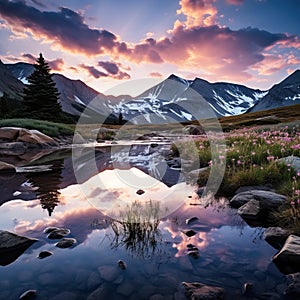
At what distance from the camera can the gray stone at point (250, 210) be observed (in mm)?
5755

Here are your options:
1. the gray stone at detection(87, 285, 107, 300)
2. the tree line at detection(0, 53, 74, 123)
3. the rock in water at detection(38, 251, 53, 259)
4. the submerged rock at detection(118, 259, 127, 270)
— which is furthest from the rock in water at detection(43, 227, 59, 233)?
the tree line at detection(0, 53, 74, 123)

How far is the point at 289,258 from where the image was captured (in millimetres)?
3801

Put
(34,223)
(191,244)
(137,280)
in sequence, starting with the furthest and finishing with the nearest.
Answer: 1. (34,223)
2. (191,244)
3. (137,280)

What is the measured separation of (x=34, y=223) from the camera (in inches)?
217

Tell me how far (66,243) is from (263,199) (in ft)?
14.7

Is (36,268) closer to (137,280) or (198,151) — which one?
(137,280)

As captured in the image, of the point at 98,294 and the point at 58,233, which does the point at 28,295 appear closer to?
the point at 98,294

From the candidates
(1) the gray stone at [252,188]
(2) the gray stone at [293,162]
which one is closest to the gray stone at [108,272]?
(1) the gray stone at [252,188]

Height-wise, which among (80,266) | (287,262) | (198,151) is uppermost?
(198,151)

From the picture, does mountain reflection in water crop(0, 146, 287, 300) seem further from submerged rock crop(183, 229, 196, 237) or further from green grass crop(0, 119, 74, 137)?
green grass crop(0, 119, 74, 137)

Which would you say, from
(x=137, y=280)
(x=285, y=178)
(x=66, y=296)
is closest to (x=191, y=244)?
(x=137, y=280)

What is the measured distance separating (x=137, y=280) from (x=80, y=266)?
96 cm

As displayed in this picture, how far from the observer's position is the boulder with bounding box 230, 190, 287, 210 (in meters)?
5.84

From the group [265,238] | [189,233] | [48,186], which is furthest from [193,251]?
[48,186]
